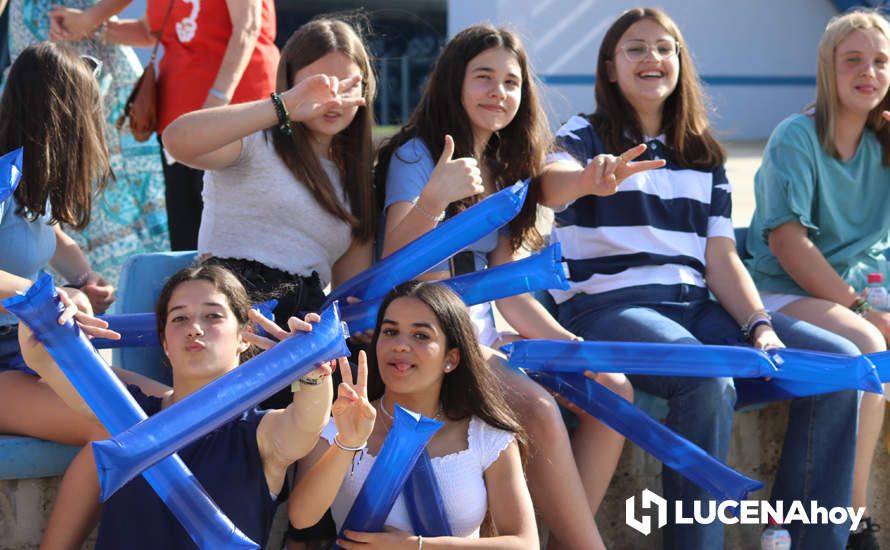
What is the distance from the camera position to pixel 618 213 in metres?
3.58

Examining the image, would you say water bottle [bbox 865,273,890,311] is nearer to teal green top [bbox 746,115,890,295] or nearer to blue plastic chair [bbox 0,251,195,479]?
teal green top [bbox 746,115,890,295]

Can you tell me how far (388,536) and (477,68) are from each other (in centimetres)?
137

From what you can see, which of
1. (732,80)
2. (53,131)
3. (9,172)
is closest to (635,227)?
(53,131)

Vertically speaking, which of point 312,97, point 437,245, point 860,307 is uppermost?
point 312,97

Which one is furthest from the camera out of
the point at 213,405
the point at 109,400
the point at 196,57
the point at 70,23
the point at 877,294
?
the point at 70,23

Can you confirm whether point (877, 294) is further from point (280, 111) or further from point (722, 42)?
point (722, 42)

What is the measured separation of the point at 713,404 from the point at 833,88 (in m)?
1.27

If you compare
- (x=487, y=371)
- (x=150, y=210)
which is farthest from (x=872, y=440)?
(x=150, y=210)

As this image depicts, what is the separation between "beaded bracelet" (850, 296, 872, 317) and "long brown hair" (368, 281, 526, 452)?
1.46 metres

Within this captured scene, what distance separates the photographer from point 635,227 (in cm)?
357

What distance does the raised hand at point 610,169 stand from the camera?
317cm

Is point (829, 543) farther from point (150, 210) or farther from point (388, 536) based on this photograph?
point (150, 210)

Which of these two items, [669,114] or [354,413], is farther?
[669,114]

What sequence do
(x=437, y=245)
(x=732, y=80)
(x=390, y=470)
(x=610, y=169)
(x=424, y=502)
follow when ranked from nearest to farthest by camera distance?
(x=390, y=470)
(x=424, y=502)
(x=437, y=245)
(x=610, y=169)
(x=732, y=80)
